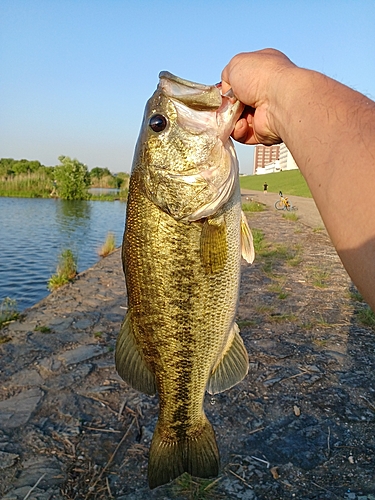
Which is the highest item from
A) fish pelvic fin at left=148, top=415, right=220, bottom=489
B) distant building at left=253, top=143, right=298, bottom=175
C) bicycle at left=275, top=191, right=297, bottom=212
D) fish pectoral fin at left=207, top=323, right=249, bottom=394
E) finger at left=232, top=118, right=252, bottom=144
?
distant building at left=253, top=143, right=298, bottom=175

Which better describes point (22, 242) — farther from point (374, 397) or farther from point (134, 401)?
point (374, 397)

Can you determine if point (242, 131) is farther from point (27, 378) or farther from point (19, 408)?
point (27, 378)

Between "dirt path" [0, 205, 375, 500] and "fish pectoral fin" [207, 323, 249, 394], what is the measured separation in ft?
3.75

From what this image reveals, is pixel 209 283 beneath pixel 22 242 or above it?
above

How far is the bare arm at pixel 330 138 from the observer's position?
5.09 ft

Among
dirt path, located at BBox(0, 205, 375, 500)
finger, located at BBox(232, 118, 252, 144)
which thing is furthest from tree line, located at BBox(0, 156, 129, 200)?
finger, located at BBox(232, 118, 252, 144)

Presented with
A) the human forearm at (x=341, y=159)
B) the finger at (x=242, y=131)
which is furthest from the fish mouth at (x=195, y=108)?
the human forearm at (x=341, y=159)

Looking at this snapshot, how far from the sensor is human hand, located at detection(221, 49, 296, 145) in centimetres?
232

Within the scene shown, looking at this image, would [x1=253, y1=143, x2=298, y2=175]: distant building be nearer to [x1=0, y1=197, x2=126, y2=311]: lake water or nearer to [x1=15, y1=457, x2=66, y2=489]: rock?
[x1=0, y1=197, x2=126, y2=311]: lake water

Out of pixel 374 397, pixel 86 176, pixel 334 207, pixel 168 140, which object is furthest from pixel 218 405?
pixel 86 176

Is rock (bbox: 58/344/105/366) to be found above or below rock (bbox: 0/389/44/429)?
above

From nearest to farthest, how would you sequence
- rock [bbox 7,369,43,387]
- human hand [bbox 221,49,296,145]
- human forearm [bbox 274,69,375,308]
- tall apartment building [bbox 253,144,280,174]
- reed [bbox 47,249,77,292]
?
human forearm [bbox 274,69,375,308], human hand [bbox 221,49,296,145], rock [bbox 7,369,43,387], reed [bbox 47,249,77,292], tall apartment building [bbox 253,144,280,174]

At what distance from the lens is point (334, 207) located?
1.67 m

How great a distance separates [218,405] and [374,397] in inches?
65.8
